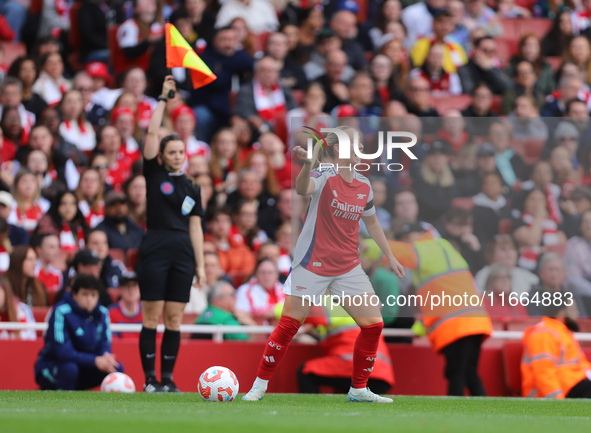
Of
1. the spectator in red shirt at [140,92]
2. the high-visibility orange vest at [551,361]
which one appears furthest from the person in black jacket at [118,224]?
the high-visibility orange vest at [551,361]

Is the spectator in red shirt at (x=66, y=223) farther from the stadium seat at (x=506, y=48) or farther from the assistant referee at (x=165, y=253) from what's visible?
the stadium seat at (x=506, y=48)

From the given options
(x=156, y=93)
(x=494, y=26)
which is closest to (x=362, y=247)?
(x=156, y=93)

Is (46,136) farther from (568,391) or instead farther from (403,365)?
(568,391)

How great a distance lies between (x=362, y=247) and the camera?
777cm

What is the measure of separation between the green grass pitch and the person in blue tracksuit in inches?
22.4

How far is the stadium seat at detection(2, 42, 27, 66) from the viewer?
13451mm

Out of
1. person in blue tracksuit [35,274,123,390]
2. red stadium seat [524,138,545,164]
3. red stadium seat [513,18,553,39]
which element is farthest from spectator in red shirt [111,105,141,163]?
red stadium seat [513,18,553,39]

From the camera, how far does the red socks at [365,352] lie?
6.55 meters

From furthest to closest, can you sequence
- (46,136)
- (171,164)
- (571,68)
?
(571,68) < (46,136) < (171,164)

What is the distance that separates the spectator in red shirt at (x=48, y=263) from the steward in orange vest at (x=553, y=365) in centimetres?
454

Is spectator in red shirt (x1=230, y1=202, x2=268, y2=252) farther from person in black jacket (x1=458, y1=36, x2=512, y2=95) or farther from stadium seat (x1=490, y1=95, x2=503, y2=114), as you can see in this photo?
person in black jacket (x1=458, y1=36, x2=512, y2=95)

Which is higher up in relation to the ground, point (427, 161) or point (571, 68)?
point (571, 68)

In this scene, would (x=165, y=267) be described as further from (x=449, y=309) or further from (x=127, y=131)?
(x=127, y=131)

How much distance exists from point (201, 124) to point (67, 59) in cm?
293
